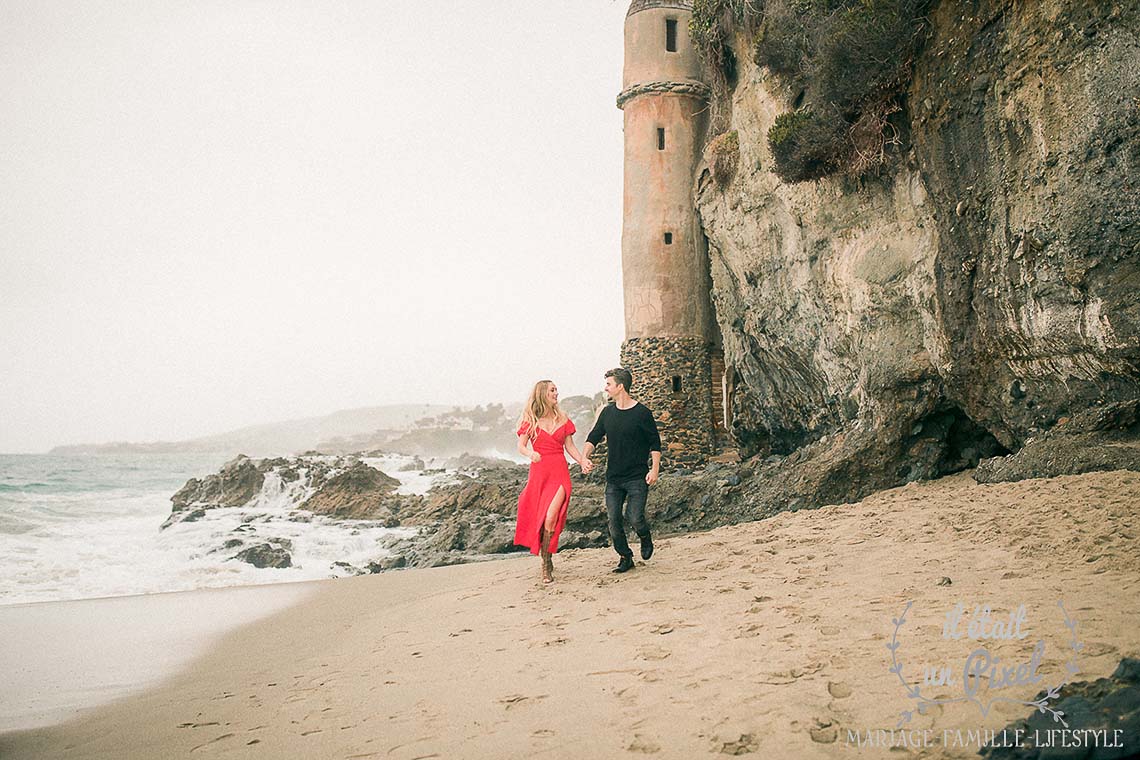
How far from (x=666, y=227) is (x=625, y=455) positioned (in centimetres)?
1587

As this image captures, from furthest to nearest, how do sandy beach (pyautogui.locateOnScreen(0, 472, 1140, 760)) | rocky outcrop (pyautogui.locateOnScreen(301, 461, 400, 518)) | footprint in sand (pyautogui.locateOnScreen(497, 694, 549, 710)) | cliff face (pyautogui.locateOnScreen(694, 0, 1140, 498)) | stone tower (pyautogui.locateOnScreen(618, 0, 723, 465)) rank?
stone tower (pyautogui.locateOnScreen(618, 0, 723, 465)) → rocky outcrop (pyautogui.locateOnScreen(301, 461, 400, 518)) → cliff face (pyautogui.locateOnScreen(694, 0, 1140, 498)) → footprint in sand (pyautogui.locateOnScreen(497, 694, 549, 710)) → sandy beach (pyautogui.locateOnScreen(0, 472, 1140, 760))

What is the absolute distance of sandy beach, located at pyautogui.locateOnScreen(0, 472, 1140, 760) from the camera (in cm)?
329

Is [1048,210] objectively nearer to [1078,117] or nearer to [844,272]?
[1078,117]

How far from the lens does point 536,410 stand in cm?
716

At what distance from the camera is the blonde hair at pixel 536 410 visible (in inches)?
281

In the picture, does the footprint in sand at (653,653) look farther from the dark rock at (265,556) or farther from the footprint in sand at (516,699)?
the dark rock at (265,556)

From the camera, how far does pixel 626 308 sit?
22.4 metres

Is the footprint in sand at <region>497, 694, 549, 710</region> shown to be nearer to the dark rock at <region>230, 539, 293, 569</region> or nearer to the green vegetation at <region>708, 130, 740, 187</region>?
the dark rock at <region>230, 539, 293, 569</region>

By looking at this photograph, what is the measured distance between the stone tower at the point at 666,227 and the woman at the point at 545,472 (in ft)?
47.2

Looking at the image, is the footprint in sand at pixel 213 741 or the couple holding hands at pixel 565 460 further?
the couple holding hands at pixel 565 460

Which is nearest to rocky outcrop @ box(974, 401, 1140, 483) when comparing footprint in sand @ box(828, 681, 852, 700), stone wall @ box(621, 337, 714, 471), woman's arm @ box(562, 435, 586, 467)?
woman's arm @ box(562, 435, 586, 467)
